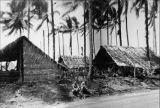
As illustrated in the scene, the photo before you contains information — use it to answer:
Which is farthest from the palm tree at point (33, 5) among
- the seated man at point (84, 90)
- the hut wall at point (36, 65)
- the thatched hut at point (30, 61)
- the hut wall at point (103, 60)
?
the seated man at point (84, 90)

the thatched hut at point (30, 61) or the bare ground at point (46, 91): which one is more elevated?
the thatched hut at point (30, 61)

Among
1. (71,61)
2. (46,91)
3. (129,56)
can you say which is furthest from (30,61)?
(71,61)

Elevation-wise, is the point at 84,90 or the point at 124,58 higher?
the point at 124,58

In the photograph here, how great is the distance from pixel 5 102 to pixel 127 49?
1730cm

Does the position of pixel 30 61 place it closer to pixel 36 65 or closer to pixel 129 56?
pixel 36 65

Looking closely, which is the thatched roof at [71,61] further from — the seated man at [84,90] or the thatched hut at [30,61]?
the seated man at [84,90]

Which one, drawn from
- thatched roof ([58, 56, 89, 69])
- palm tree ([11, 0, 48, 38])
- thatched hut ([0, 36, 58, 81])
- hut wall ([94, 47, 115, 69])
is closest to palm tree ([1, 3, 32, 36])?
palm tree ([11, 0, 48, 38])

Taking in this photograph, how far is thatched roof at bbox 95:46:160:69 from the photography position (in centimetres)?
2617

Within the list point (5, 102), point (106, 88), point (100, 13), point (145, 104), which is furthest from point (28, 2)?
point (145, 104)

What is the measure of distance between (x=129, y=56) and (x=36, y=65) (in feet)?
40.7

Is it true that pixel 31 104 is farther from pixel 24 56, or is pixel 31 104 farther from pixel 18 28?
pixel 18 28

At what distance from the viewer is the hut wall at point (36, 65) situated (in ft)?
59.1

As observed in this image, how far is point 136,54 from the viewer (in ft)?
96.3

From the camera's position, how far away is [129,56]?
28.1m
